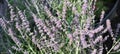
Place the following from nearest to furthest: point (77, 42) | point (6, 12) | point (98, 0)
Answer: point (77, 42) → point (6, 12) → point (98, 0)

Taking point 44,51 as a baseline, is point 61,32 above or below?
above

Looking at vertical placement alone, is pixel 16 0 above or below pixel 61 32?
above

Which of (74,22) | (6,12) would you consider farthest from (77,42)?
(6,12)

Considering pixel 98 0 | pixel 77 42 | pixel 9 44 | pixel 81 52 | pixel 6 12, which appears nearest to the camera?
pixel 77 42

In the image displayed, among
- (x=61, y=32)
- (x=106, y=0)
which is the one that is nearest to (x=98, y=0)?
(x=106, y=0)

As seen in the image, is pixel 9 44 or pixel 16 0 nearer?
pixel 9 44

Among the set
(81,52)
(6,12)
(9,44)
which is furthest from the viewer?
(6,12)

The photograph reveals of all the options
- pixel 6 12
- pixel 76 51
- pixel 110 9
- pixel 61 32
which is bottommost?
pixel 76 51

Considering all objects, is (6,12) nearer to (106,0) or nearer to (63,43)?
(63,43)

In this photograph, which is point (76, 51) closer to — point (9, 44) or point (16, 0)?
point (9, 44)
